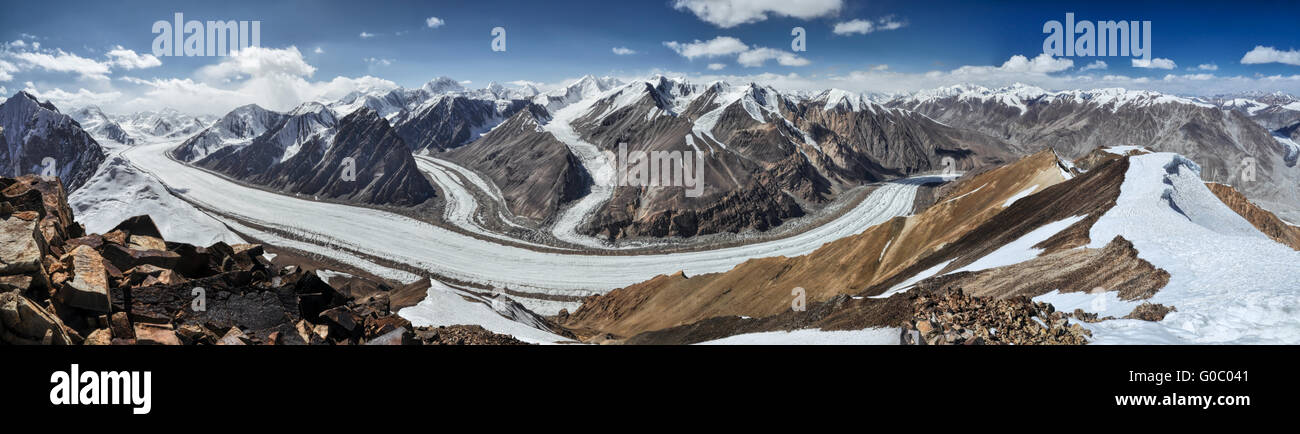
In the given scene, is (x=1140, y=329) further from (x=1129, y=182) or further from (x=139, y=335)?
(x=1129, y=182)

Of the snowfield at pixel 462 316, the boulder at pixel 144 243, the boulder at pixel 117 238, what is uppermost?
the boulder at pixel 117 238

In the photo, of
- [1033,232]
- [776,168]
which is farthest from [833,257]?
[776,168]

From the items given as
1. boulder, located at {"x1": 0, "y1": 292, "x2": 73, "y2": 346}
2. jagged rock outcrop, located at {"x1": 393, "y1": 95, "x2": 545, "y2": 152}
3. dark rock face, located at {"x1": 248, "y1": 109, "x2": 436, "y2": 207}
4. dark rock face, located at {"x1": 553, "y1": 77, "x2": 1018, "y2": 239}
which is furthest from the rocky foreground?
jagged rock outcrop, located at {"x1": 393, "y1": 95, "x2": 545, "y2": 152}

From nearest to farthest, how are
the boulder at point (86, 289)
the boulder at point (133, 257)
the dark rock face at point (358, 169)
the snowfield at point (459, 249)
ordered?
the boulder at point (86, 289) < the boulder at point (133, 257) < the snowfield at point (459, 249) < the dark rock face at point (358, 169)

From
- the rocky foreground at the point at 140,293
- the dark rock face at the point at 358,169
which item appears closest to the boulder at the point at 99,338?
the rocky foreground at the point at 140,293

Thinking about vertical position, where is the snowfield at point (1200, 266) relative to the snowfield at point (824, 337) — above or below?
above

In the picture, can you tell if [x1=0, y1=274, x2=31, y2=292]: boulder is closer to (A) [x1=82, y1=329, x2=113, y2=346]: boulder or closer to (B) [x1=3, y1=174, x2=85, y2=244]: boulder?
(A) [x1=82, y1=329, x2=113, y2=346]: boulder

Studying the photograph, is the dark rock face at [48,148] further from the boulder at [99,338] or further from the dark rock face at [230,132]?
the boulder at [99,338]
